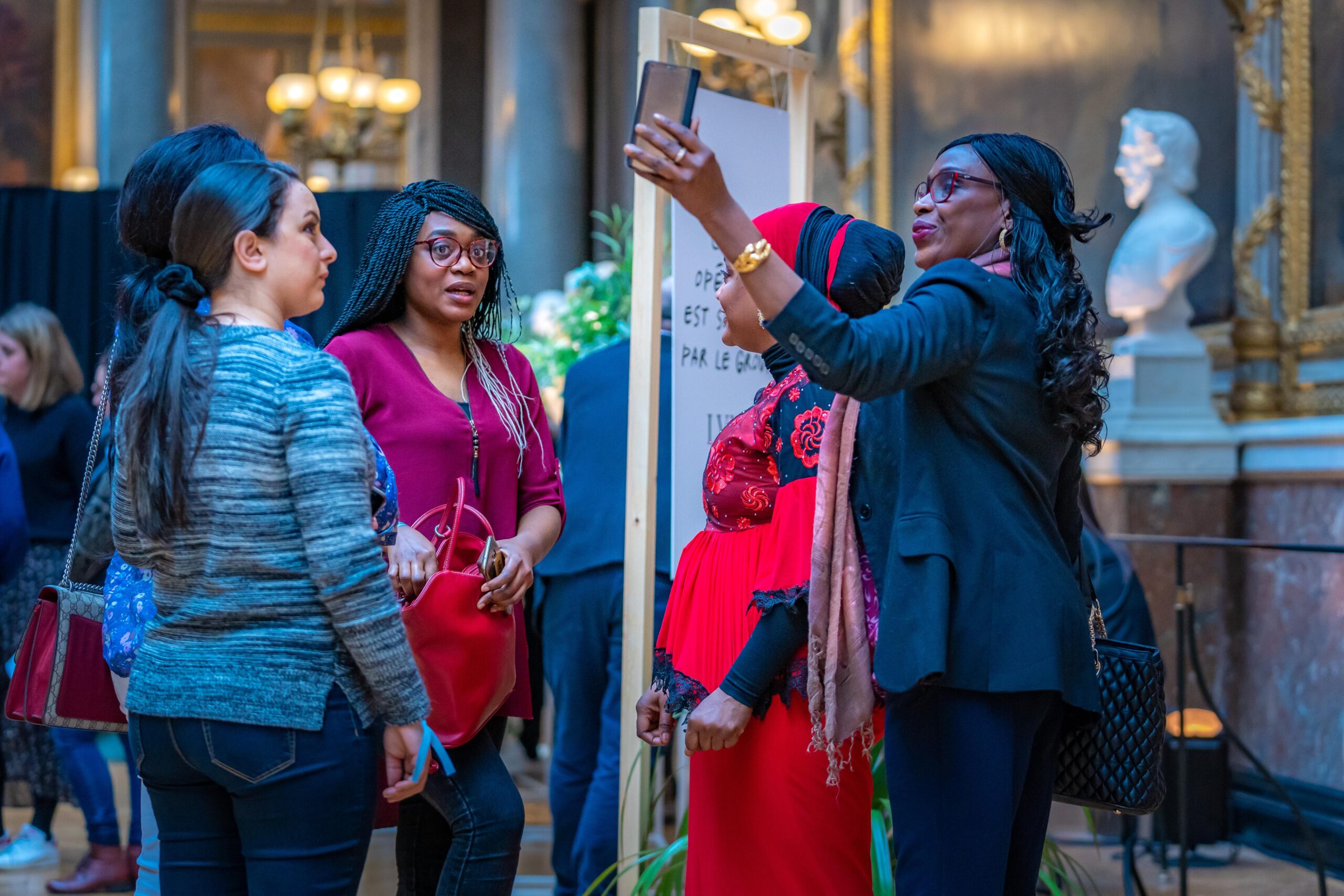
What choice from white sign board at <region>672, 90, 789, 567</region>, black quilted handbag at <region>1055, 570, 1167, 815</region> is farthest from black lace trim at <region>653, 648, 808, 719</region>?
white sign board at <region>672, 90, 789, 567</region>

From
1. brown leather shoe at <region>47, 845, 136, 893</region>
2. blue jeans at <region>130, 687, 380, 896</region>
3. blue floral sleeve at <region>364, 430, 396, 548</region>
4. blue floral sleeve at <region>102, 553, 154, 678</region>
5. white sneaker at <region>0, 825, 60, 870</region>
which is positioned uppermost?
blue floral sleeve at <region>364, 430, 396, 548</region>

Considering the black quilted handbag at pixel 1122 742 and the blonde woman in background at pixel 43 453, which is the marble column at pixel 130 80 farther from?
the black quilted handbag at pixel 1122 742

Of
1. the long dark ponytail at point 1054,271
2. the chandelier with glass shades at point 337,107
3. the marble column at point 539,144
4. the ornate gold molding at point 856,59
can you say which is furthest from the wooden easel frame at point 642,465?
the chandelier with glass shades at point 337,107

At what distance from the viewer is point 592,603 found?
12.4 ft

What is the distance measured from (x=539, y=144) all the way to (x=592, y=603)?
659 cm

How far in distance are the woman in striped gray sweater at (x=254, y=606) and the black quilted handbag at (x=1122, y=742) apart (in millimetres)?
974

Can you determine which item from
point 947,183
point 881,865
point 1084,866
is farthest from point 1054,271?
point 1084,866

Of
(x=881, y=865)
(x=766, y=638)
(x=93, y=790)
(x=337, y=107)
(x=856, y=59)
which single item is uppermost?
(x=337, y=107)

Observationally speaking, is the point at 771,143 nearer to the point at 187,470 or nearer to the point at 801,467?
the point at 801,467

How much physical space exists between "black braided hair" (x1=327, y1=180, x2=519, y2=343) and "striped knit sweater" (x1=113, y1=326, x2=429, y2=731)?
728 mm

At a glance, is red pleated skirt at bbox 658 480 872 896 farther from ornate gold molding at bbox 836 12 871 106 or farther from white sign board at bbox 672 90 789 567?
ornate gold molding at bbox 836 12 871 106

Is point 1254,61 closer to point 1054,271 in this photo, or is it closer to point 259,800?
point 1054,271

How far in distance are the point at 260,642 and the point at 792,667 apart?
780 mm

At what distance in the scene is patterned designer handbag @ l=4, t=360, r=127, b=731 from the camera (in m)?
2.23
